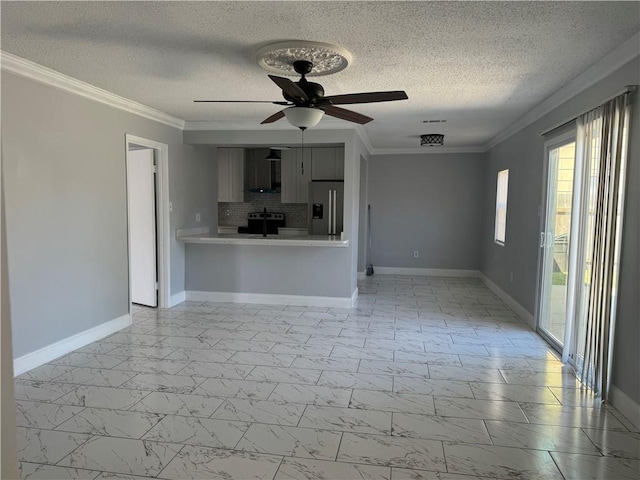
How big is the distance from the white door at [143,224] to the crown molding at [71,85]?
2.02ft

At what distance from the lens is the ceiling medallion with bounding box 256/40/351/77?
2.82m

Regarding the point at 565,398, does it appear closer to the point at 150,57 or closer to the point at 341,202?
the point at 150,57

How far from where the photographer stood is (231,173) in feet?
26.2

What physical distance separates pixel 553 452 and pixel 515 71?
269 cm

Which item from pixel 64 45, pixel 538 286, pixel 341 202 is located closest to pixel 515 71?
pixel 538 286

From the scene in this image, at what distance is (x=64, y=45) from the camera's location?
2.97 metres

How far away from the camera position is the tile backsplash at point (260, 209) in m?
8.49

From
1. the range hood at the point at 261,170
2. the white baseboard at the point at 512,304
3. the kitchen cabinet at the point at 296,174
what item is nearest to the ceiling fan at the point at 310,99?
the white baseboard at the point at 512,304

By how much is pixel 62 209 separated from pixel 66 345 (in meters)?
1.23

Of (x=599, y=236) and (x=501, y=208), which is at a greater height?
(x=501, y=208)

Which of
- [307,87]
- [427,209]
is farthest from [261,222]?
[307,87]

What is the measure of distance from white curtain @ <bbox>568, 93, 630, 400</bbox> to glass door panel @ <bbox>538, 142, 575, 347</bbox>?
69cm

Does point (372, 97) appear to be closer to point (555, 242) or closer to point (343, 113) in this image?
point (343, 113)

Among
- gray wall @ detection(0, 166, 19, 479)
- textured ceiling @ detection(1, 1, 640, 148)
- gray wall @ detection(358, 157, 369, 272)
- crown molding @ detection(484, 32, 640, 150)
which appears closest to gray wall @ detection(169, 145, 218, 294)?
textured ceiling @ detection(1, 1, 640, 148)
